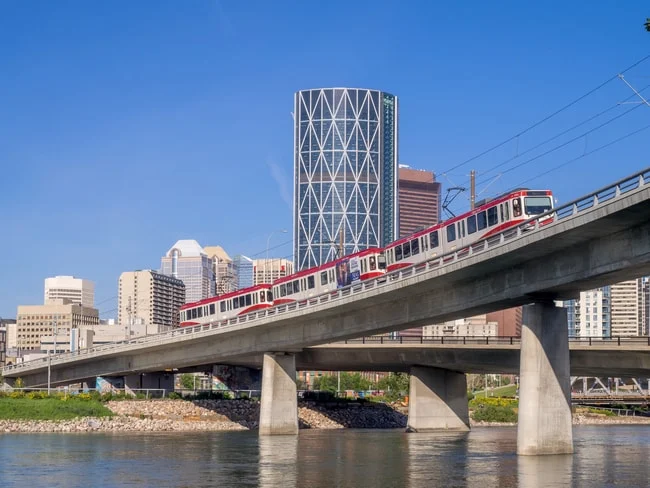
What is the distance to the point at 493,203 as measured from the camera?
229ft

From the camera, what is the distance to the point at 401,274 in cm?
7056

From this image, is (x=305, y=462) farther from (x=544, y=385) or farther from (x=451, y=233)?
(x=451, y=233)

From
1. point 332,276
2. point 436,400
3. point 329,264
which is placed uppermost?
point 329,264

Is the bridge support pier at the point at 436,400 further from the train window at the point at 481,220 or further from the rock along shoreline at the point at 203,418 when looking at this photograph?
the train window at the point at 481,220

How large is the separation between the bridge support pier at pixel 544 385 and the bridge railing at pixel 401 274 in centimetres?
507

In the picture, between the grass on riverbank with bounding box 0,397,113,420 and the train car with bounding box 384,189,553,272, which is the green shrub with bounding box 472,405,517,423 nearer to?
the grass on riverbank with bounding box 0,397,113,420

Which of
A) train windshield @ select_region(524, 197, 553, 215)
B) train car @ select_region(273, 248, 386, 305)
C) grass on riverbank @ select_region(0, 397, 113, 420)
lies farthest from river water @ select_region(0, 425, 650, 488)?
train windshield @ select_region(524, 197, 553, 215)

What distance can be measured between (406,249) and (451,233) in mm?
7494

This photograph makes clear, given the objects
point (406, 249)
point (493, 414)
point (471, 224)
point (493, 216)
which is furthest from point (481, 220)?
point (493, 414)

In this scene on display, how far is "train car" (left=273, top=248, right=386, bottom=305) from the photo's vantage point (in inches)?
3435

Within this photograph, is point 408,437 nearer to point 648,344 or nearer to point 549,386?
point 648,344

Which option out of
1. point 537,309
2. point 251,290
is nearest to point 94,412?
point 251,290

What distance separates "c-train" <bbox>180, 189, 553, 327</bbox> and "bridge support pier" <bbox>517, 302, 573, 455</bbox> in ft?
19.0

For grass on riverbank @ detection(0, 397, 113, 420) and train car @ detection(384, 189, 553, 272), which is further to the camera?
grass on riverbank @ detection(0, 397, 113, 420)
